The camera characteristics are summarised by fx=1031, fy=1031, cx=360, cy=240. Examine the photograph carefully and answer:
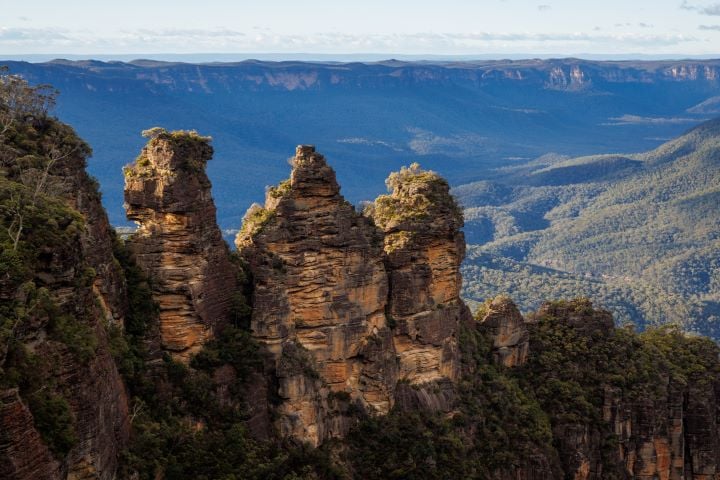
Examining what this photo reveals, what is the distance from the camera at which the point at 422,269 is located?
137 feet

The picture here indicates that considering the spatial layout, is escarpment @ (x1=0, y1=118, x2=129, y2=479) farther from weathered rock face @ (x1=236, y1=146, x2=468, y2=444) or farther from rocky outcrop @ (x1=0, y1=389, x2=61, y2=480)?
weathered rock face @ (x1=236, y1=146, x2=468, y2=444)

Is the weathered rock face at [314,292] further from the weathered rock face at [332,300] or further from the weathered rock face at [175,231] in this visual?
the weathered rock face at [175,231]

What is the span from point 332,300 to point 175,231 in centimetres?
736

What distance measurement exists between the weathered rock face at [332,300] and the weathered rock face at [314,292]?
4cm

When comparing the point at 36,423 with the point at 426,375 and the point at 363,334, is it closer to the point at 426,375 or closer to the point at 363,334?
the point at 363,334

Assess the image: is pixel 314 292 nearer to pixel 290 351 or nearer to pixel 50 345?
pixel 290 351

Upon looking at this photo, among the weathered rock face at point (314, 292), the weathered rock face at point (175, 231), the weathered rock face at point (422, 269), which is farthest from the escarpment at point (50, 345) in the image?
the weathered rock face at point (422, 269)

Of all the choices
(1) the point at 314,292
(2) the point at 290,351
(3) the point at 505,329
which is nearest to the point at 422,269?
(1) the point at 314,292

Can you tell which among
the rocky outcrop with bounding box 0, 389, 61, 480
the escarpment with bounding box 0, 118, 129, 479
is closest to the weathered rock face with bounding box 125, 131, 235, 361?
the escarpment with bounding box 0, 118, 129, 479

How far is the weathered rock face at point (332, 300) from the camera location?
1447 inches

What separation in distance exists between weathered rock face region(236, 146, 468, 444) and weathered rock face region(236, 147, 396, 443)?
0.12 ft

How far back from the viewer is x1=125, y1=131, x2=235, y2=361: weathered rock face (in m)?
33.4

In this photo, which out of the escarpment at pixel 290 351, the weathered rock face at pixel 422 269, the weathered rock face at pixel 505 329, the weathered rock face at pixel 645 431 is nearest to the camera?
the escarpment at pixel 290 351

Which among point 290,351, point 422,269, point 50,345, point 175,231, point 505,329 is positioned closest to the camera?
point 50,345
